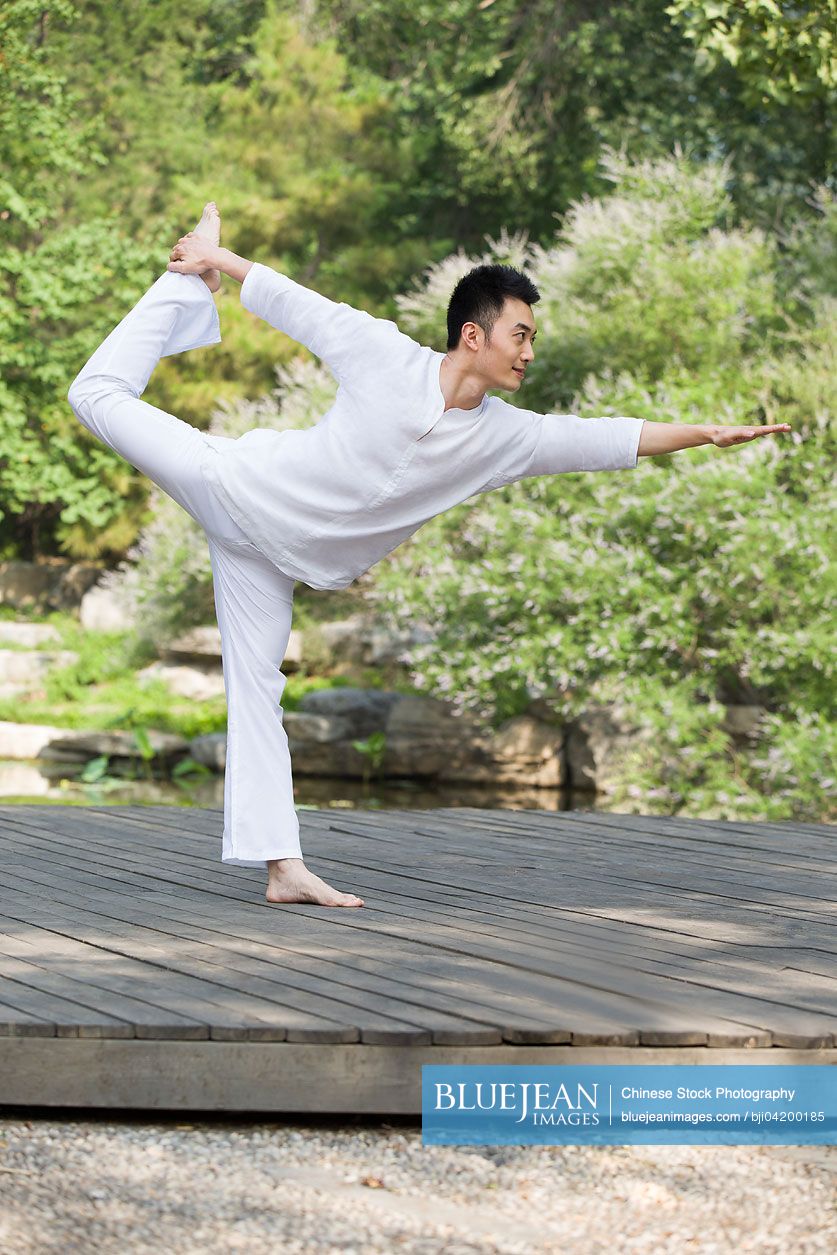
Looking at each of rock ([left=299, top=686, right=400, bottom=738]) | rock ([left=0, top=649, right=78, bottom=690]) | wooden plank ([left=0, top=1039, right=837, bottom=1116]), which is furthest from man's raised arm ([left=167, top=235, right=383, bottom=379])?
rock ([left=0, top=649, right=78, bottom=690])

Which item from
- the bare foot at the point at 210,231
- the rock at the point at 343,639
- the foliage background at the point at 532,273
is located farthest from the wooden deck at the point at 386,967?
the rock at the point at 343,639

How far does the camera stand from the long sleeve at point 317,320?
3920mm

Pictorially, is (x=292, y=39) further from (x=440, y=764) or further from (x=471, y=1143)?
(x=471, y=1143)

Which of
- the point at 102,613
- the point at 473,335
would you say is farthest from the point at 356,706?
the point at 473,335

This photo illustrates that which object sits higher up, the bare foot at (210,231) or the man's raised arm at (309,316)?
the bare foot at (210,231)

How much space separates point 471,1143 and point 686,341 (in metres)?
11.9

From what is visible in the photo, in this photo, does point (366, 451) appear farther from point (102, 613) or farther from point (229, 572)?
point (102, 613)

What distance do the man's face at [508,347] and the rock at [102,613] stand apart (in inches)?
643

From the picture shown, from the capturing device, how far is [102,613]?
67.0 feet

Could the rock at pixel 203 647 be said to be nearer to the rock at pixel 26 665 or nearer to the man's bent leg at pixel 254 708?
the rock at pixel 26 665

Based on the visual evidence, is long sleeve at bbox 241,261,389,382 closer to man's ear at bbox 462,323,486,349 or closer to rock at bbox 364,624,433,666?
man's ear at bbox 462,323,486,349

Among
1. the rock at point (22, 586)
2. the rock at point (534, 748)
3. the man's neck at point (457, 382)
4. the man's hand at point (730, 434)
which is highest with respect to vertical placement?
the rock at point (22, 586)

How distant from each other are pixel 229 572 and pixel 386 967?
1245 mm

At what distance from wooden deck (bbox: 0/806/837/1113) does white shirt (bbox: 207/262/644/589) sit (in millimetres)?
982
